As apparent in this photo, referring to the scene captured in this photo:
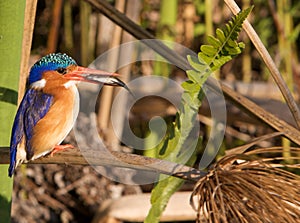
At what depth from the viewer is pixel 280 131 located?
4.55 ft

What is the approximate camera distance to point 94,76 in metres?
1.35

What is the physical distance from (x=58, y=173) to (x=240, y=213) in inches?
71.5

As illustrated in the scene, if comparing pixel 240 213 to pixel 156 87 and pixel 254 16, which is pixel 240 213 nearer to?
pixel 156 87

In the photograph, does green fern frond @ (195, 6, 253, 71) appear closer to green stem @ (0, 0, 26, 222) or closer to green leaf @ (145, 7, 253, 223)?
green leaf @ (145, 7, 253, 223)

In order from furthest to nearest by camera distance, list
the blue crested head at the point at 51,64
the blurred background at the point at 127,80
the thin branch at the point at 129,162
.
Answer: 1. the blurred background at the point at 127,80
2. the blue crested head at the point at 51,64
3. the thin branch at the point at 129,162

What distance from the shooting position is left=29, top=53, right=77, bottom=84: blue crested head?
4.66ft

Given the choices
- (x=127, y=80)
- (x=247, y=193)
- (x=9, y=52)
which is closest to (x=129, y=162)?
(x=247, y=193)

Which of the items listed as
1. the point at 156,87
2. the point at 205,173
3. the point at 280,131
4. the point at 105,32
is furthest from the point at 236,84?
the point at 205,173

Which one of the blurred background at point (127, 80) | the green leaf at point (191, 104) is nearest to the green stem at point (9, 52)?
the green leaf at point (191, 104)

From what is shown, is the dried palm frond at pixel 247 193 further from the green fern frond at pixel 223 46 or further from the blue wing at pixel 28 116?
the blue wing at pixel 28 116

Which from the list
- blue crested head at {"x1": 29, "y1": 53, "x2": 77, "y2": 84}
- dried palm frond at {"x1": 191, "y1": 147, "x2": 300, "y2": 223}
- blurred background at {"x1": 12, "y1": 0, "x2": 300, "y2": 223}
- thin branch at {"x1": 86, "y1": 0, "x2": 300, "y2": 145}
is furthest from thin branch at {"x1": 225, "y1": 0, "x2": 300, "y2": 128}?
blurred background at {"x1": 12, "y1": 0, "x2": 300, "y2": 223}

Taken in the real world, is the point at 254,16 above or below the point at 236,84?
above

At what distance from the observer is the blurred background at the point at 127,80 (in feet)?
9.22

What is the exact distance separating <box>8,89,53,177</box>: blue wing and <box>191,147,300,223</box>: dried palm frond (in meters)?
0.32
